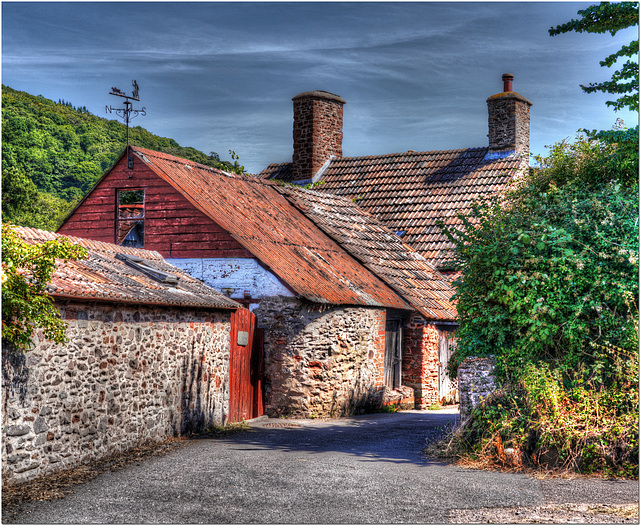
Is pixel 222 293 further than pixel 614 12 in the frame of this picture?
Yes

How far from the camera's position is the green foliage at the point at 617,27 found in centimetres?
1284

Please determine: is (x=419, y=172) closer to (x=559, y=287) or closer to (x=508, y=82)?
(x=508, y=82)

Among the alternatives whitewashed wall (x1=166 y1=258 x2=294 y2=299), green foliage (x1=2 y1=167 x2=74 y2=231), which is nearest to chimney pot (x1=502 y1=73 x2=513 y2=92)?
whitewashed wall (x1=166 y1=258 x2=294 y2=299)

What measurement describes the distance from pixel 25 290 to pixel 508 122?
67.8 feet

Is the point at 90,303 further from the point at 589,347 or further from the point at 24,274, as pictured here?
the point at 589,347

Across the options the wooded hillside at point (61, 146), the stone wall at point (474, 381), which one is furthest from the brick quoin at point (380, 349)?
the wooded hillside at point (61, 146)

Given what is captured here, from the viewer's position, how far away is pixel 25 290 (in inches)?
367

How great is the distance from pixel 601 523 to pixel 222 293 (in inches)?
415

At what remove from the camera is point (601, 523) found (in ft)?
26.2

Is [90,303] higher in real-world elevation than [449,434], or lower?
higher

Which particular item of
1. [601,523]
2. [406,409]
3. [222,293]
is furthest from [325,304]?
[601,523]

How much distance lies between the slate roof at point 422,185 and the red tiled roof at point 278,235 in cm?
→ 464

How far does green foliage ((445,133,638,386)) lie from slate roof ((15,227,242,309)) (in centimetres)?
485

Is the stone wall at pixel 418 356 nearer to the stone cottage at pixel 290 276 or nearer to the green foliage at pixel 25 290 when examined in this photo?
the stone cottage at pixel 290 276
